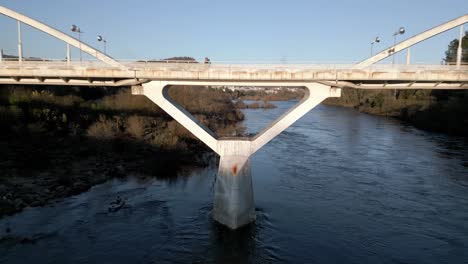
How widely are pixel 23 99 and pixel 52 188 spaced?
11.1 meters

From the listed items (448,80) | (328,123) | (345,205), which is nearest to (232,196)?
(345,205)

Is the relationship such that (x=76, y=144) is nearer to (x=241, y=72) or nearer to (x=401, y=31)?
(x=241, y=72)

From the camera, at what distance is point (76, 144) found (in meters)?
24.4

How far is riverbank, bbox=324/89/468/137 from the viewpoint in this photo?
3412cm

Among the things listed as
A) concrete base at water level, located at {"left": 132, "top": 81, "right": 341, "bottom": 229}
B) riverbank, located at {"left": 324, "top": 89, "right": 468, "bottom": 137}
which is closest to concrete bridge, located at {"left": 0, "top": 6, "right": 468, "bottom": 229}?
concrete base at water level, located at {"left": 132, "top": 81, "right": 341, "bottom": 229}

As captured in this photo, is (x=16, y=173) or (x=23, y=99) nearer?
(x=16, y=173)

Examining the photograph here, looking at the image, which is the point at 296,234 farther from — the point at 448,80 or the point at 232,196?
the point at 448,80

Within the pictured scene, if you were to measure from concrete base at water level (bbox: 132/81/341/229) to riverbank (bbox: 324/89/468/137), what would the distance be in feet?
89.3

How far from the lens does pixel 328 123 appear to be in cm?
4206

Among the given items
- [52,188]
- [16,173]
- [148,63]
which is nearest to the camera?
[148,63]

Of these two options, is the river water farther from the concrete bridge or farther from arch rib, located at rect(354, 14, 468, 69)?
arch rib, located at rect(354, 14, 468, 69)

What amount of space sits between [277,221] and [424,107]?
35.1 m

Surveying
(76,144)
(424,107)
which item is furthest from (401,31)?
(424,107)

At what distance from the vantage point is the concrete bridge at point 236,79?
12.7m
